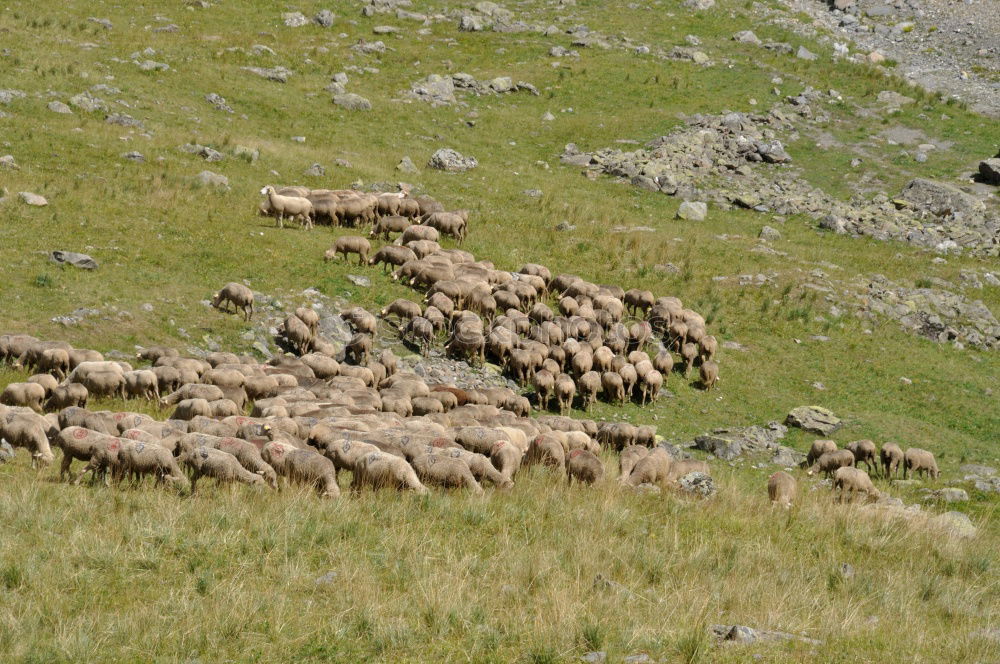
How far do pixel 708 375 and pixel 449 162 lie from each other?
65.5 ft

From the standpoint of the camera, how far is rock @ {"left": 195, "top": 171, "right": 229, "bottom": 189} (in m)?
32.9

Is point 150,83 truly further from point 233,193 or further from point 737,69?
point 737,69

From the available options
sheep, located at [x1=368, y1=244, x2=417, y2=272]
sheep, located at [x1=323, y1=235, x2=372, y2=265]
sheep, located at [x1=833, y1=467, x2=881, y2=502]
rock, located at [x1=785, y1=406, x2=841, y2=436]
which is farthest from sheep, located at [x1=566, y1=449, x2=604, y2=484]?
sheep, located at [x1=323, y1=235, x2=372, y2=265]

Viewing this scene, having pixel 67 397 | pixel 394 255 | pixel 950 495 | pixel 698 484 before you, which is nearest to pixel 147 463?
pixel 67 397

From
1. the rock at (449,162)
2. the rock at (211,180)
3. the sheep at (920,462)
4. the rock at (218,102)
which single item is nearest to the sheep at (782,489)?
the sheep at (920,462)

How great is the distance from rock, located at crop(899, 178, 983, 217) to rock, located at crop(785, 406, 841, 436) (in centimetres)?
2323

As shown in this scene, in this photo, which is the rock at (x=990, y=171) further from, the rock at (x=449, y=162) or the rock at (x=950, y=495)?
the rock at (x=950, y=495)

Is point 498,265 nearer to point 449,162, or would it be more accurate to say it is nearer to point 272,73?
point 449,162

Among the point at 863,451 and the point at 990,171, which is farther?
the point at 990,171

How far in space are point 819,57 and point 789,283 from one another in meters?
35.4

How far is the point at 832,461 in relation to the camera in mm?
20281

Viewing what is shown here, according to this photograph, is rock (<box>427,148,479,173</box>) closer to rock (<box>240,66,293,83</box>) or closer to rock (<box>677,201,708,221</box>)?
rock (<box>677,201,708,221</box>)

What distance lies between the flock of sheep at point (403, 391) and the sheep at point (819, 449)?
0.03 m

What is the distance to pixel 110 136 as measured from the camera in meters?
35.3
